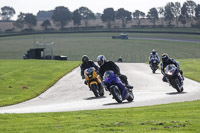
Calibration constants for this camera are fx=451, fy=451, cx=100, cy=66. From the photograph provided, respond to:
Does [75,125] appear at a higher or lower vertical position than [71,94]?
higher

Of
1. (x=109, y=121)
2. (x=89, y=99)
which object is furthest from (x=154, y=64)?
(x=109, y=121)

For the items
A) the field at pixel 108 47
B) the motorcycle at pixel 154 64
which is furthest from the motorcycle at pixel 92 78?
the field at pixel 108 47

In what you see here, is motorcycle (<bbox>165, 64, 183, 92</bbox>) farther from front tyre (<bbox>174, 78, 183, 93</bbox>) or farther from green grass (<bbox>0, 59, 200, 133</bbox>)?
green grass (<bbox>0, 59, 200, 133</bbox>)

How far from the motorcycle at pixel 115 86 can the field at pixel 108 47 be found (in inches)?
2242

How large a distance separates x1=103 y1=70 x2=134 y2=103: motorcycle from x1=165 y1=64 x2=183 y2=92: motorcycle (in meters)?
3.71

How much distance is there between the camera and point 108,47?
339 ft

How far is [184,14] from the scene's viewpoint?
18350 cm

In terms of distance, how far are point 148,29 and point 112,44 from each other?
26.2 metres

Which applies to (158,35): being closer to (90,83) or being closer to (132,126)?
(90,83)

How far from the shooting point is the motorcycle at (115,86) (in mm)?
15273

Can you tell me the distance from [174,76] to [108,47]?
8458 cm

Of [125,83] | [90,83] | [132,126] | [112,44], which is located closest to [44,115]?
[132,126]

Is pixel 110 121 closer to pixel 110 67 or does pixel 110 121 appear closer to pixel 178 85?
pixel 110 67

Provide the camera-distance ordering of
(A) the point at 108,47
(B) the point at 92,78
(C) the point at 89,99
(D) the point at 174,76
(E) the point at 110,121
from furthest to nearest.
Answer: (A) the point at 108,47, (D) the point at 174,76, (B) the point at 92,78, (C) the point at 89,99, (E) the point at 110,121
